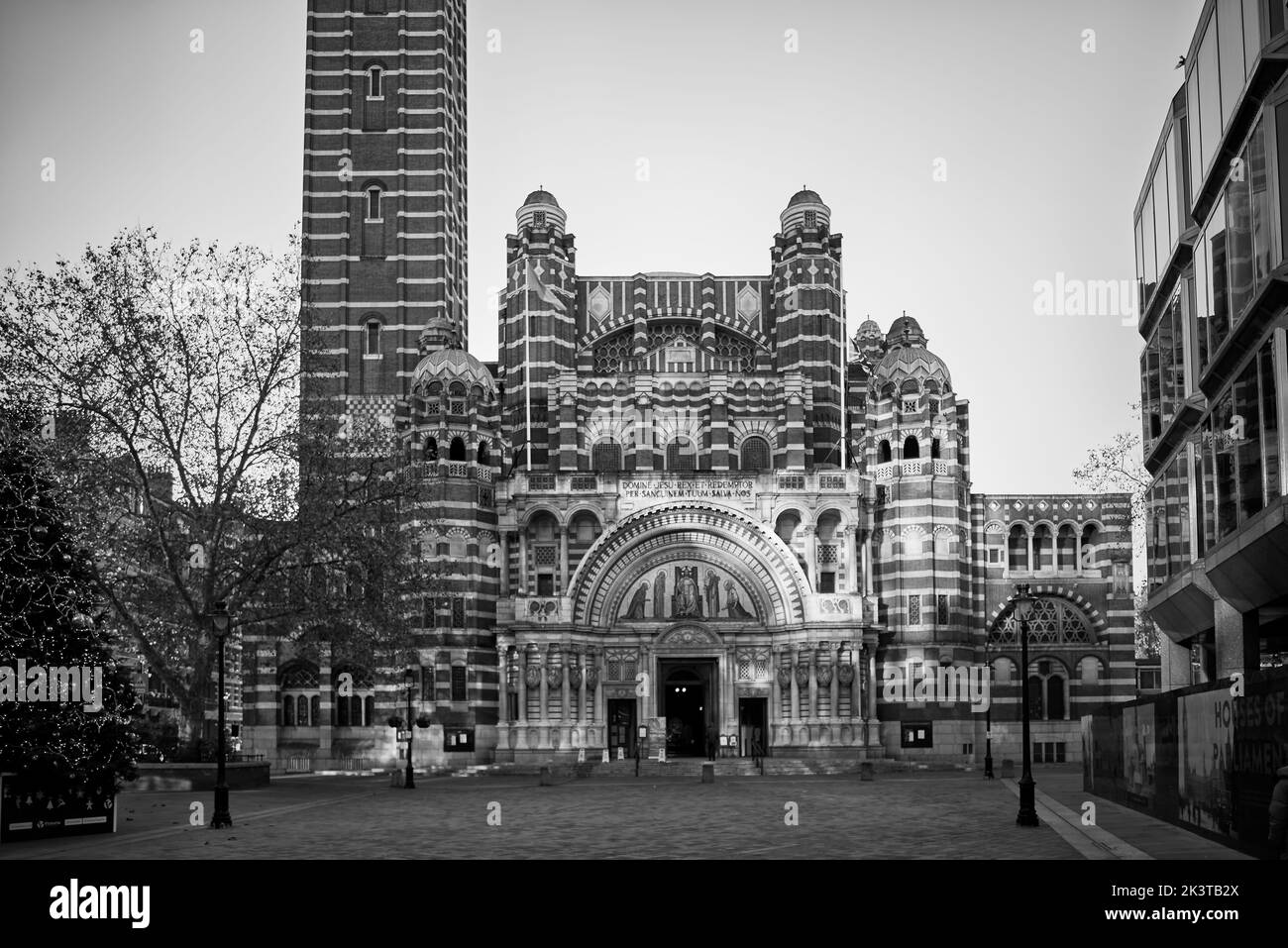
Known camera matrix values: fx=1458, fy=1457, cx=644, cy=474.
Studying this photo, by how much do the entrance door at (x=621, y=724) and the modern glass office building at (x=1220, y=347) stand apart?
29711 millimetres

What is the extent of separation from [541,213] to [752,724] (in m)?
27.3

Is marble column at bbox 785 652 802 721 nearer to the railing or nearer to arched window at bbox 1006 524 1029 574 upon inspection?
arched window at bbox 1006 524 1029 574

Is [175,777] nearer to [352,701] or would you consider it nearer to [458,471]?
[352,701]

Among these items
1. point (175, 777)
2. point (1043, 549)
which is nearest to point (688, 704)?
point (1043, 549)

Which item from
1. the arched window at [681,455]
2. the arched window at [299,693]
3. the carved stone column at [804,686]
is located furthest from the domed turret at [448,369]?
the carved stone column at [804,686]

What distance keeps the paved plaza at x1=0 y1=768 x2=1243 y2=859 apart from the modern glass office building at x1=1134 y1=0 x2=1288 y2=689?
5.12 meters

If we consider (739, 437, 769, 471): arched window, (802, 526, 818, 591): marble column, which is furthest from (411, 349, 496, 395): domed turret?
(802, 526, 818, 591): marble column

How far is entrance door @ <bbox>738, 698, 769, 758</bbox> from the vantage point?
65500 millimetres

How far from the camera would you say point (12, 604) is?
1047 inches

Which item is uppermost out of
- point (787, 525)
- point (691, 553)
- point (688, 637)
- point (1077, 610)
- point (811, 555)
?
point (787, 525)

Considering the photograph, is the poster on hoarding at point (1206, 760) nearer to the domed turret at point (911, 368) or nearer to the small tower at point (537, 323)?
the domed turret at point (911, 368)

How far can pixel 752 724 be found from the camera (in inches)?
2613

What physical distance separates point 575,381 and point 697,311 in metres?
8.55

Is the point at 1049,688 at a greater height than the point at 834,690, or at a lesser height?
lesser
